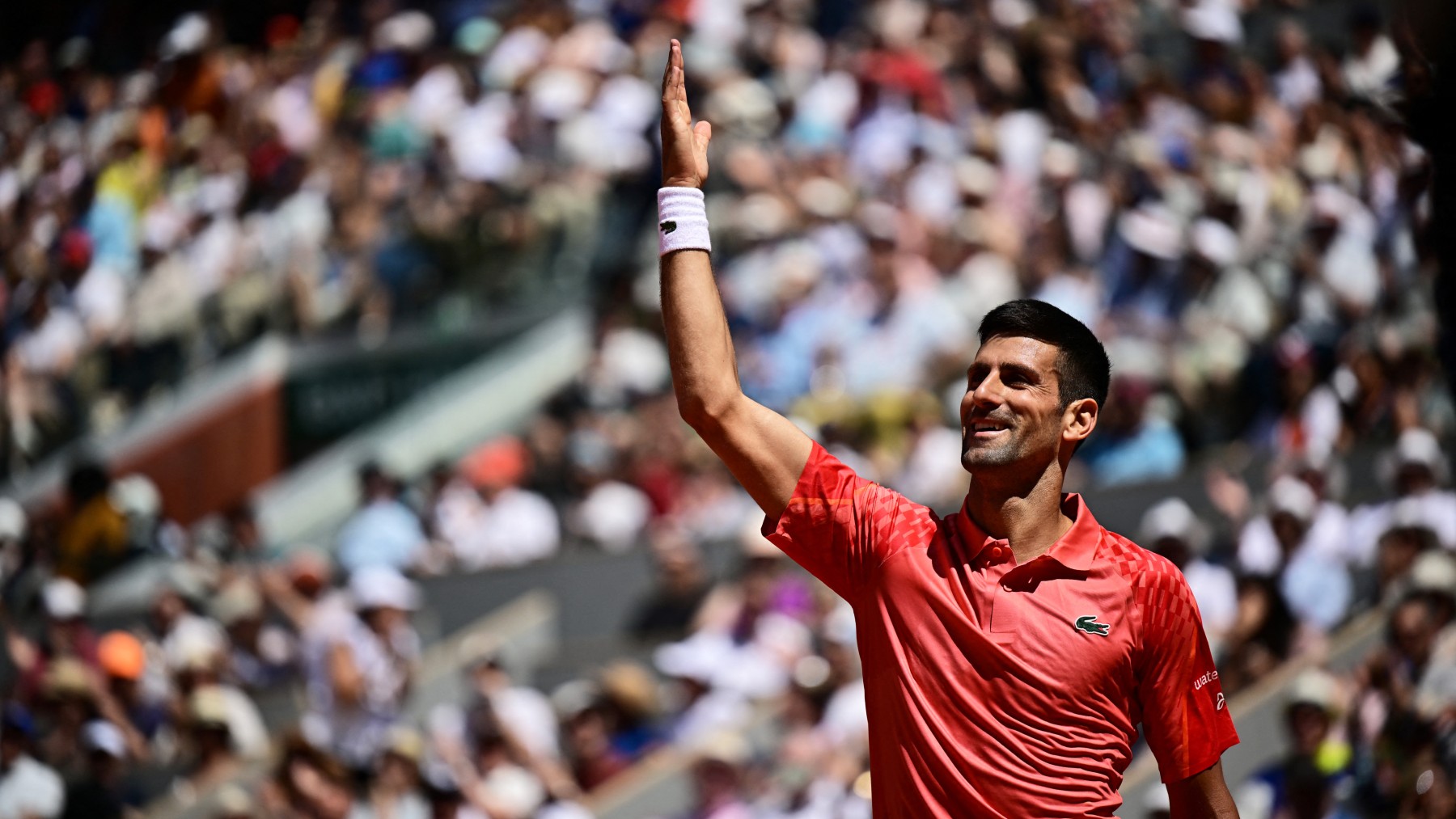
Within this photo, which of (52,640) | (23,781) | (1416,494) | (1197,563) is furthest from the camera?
(52,640)

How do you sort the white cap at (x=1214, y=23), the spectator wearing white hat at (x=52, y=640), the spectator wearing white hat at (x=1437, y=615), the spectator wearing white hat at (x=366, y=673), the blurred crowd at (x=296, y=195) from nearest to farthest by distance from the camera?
the spectator wearing white hat at (x=1437, y=615) < the spectator wearing white hat at (x=366, y=673) < the spectator wearing white hat at (x=52, y=640) < the white cap at (x=1214, y=23) < the blurred crowd at (x=296, y=195)

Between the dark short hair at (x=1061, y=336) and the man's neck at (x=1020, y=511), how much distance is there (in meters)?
0.17

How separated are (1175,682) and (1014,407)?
Result: 636 mm

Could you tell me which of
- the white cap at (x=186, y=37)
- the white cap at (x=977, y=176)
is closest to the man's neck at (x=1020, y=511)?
A: the white cap at (x=977, y=176)

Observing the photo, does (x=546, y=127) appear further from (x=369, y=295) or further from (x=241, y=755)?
(x=241, y=755)

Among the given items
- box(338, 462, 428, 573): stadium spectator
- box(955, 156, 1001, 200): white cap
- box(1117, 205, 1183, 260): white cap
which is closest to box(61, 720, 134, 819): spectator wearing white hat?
box(338, 462, 428, 573): stadium spectator

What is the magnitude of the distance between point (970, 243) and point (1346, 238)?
253cm

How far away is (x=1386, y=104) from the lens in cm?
267

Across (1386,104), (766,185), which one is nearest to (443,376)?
(766,185)

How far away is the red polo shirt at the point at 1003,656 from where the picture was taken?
11.5 ft

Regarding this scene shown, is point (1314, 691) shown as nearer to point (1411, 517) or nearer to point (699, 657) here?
point (1411, 517)

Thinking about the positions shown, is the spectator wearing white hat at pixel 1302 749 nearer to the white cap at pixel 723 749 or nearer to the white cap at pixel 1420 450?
the white cap at pixel 1420 450

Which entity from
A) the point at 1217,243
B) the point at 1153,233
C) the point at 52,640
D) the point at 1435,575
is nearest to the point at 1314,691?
the point at 1435,575

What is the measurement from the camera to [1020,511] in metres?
3.70
